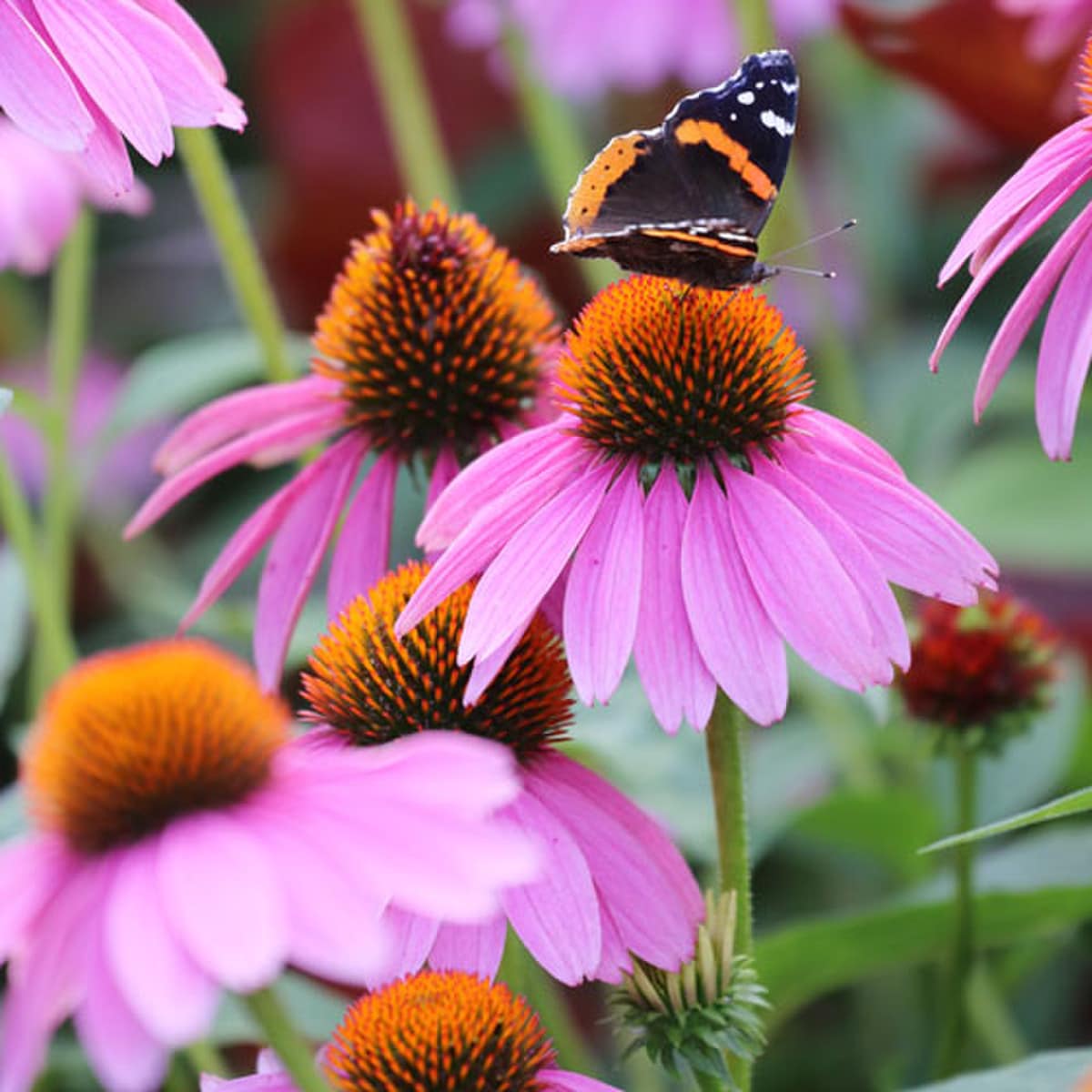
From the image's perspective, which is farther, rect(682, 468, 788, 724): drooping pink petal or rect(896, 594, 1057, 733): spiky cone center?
rect(896, 594, 1057, 733): spiky cone center

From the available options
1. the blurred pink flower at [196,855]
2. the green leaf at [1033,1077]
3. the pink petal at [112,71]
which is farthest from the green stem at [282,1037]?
the pink petal at [112,71]

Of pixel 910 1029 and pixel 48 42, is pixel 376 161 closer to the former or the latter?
pixel 910 1029

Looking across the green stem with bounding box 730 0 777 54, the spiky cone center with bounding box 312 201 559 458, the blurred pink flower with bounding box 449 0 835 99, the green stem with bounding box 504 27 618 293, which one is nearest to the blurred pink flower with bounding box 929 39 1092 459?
the spiky cone center with bounding box 312 201 559 458

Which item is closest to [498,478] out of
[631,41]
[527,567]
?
[527,567]

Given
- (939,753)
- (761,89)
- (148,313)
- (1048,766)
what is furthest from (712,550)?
(148,313)

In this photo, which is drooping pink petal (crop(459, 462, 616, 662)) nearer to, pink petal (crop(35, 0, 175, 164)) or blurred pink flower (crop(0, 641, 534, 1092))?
blurred pink flower (crop(0, 641, 534, 1092))
